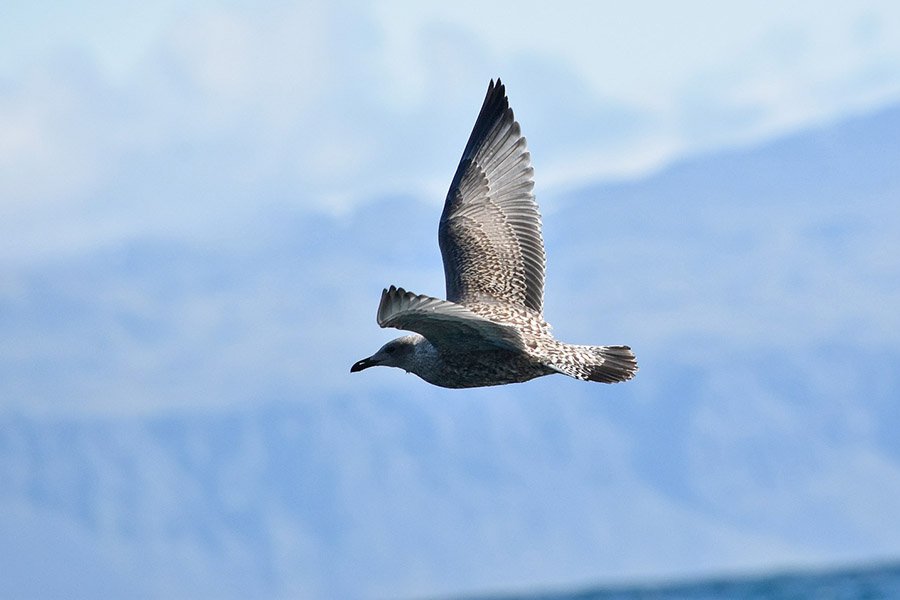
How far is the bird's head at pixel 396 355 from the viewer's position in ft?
54.1

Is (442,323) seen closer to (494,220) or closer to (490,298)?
(490,298)

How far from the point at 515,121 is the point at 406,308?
5670mm

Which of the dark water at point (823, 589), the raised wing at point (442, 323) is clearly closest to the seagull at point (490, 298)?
the raised wing at point (442, 323)

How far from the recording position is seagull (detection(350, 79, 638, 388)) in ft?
51.4

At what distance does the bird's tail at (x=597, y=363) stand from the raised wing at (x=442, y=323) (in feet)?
1.38

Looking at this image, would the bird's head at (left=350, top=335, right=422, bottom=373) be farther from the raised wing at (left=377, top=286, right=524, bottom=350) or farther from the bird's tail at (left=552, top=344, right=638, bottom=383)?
the bird's tail at (left=552, top=344, right=638, bottom=383)

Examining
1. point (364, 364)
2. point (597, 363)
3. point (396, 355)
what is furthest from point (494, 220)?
point (597, 363)

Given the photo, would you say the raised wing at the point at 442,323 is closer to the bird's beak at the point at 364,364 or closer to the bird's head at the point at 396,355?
the bird's head at the point at 396,355

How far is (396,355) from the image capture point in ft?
54.7

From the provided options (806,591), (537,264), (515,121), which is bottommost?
(537,264)

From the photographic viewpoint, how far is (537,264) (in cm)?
1869

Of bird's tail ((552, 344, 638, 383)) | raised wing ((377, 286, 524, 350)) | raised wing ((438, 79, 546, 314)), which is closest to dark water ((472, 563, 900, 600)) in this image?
raised wing ((438, 79, 546, 314))

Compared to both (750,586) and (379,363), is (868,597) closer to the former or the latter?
(750,586)

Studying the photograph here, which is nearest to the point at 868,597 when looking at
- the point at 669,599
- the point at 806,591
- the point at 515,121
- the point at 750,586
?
the point at 806,591
